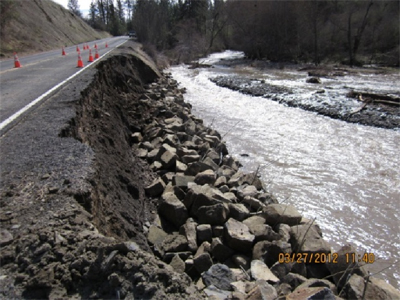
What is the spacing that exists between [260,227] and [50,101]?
4.45 meters

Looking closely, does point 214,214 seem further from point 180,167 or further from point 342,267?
point 180,167

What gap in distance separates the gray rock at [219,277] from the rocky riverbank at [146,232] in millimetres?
10

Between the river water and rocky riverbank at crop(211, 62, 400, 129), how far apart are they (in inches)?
20.6

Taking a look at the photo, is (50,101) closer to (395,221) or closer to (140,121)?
(140,121)

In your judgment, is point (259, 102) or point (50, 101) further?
point (259, 102)

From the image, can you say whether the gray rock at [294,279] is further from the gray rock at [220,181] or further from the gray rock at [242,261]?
the gray rock at [220,181]

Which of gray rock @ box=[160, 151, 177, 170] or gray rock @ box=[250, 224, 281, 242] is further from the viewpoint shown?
gray rock @ box=[160, 151, 177, 170]

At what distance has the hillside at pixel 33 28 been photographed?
1972 centimetres

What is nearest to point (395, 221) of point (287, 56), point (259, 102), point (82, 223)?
point (82, 223)

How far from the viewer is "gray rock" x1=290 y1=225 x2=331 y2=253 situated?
3627 millimetres

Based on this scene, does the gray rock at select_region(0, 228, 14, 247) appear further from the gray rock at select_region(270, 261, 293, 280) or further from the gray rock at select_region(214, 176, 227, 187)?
the gray rock at select_region(214, 176, 227, 187)

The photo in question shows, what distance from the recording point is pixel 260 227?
396cm

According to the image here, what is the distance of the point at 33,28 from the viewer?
2631 centimetres

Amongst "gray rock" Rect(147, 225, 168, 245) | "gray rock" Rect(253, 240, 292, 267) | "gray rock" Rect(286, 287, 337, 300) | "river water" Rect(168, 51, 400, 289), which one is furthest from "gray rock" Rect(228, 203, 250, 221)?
"gray rock" Rect(286, 287, 337, 300)
